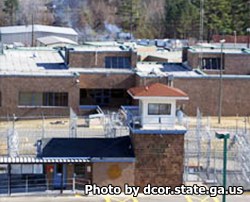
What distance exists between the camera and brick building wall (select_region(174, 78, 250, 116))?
41.8m

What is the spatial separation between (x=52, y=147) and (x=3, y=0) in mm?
74250

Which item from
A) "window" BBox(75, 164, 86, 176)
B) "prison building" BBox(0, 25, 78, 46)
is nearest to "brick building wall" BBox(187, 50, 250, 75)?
"window" BBox(75, 164, 86, 176)

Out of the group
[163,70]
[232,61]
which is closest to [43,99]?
[163,70]

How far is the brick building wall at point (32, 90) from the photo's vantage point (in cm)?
4022

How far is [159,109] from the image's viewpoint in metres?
26.2

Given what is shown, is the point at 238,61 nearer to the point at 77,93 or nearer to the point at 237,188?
the point at 77,93

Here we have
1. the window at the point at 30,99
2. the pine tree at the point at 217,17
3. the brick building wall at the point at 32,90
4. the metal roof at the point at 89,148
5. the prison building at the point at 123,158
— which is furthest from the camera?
the pine tree at the point at 217,17

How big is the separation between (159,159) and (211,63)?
2133 centimetres

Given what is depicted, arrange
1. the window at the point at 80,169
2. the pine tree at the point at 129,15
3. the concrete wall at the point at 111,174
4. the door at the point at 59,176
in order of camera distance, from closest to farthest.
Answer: the door at the point at 59,176, the concrete wall at the point at 111,174, the window at the point at 80,169, the pine tree at the point at 129,15

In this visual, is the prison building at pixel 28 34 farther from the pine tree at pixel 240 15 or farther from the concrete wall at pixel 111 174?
the concrete wall at pixel 111 174

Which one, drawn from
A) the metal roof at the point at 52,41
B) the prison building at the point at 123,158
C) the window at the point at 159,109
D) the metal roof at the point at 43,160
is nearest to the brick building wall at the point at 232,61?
the prison building at the point at 123,158

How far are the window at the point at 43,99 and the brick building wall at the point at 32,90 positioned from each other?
254 millimetres

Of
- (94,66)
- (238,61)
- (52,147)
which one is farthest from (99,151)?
(238,61)

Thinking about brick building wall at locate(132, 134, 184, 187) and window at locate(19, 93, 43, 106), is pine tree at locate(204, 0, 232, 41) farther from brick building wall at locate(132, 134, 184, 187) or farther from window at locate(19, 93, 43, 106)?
brick building wall at locate(132, 134, 184, 187)
